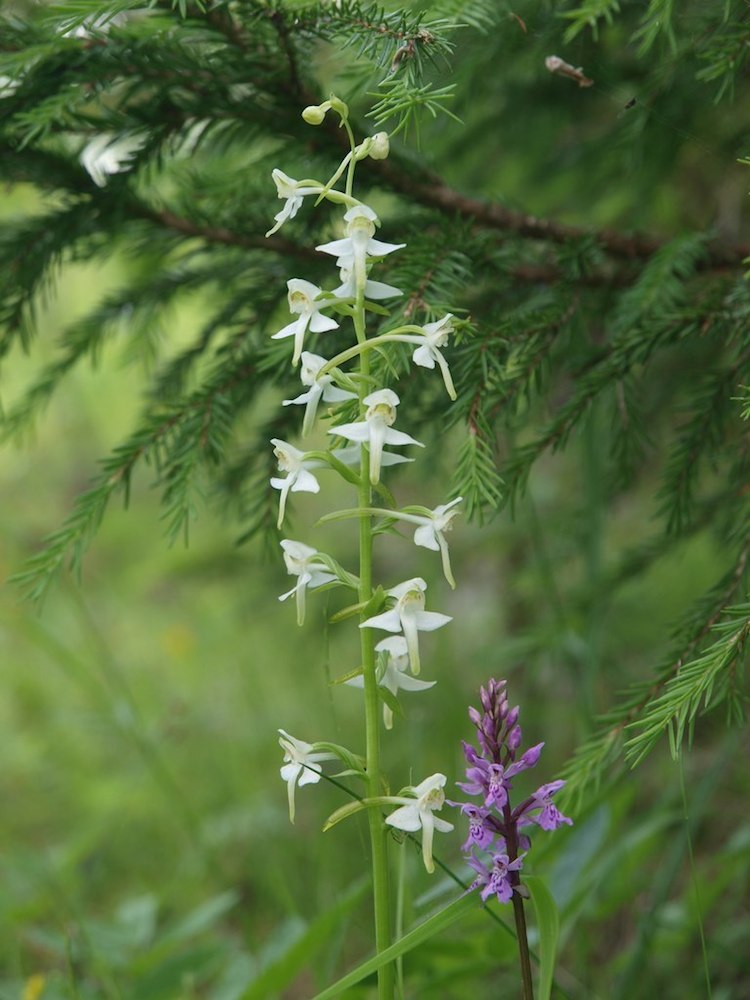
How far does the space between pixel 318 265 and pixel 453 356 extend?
1.05 feet

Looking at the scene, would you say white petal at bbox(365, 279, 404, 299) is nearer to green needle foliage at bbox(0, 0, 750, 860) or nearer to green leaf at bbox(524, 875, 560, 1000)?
green needle foliage at bbox(0, 0, 750, 860)

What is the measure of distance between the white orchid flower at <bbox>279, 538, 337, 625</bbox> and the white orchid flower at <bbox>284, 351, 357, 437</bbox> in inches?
5.1

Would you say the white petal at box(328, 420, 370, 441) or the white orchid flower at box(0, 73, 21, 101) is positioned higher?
the white orchid flower at box(0, 73, 21, 101)

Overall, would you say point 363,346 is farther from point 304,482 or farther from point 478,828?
point 478,828

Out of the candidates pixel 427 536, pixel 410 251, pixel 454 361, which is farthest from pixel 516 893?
pixel 410 251

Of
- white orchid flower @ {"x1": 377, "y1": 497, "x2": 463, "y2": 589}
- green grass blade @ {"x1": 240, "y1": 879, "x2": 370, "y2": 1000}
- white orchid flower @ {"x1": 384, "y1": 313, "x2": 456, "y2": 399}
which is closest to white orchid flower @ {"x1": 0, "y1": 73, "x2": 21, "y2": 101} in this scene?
white orchid flower @ {"x1": 384, "y1": 313, "x2": 456, "y2": 399}

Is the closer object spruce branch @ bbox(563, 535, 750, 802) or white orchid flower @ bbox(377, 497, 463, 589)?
white orchid flower @ bbox(377, 497, 463, 589)

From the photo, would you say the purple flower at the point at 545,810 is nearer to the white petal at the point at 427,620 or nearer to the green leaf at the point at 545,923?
the green leaf at the point at 545,923

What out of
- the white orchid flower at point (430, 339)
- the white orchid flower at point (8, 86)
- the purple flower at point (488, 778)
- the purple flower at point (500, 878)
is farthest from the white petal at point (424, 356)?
the white orchid flower at point (8, 86)

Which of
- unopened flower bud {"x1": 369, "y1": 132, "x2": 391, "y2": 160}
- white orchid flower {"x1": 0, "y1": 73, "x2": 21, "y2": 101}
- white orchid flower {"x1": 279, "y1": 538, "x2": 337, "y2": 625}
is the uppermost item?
white orchid flower {"x1": 0, "y1": 73, "x2": 21, "y2": 101}

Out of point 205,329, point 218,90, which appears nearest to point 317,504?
point 205,329

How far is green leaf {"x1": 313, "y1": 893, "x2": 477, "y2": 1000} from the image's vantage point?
0.96 m

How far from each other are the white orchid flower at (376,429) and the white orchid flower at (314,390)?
0.21ft

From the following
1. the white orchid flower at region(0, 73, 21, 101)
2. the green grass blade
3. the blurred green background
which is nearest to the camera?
the white orchid flower at region(0, 73, 21, 101)
